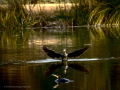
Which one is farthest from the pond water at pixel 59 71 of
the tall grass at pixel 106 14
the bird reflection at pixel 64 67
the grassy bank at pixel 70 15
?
the tall grass at pixel 106 14

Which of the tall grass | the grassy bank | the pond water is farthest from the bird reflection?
the tall grass

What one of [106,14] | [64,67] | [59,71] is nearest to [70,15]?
[106,14]

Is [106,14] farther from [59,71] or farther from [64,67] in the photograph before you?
[59,71]

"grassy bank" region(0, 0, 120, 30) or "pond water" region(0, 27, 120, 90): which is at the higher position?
"grassy bank" region(0, 0, 120, 30)

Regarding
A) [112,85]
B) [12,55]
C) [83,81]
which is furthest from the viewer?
[12,55]

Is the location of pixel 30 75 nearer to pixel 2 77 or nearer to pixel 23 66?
pixel 2 77

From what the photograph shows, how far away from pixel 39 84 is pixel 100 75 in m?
1.47

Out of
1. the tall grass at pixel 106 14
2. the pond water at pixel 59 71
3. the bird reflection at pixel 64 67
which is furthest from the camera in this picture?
the tall grass at pixel 106 14

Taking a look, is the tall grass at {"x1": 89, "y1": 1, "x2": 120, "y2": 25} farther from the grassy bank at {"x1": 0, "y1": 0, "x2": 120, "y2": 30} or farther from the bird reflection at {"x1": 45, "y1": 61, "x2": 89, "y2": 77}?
the bird reflection at {"x1": 45, "y1": 61, "x2": 89, "y2": 77}

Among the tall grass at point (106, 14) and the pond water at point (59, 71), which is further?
the tall grass at point (106, 14)

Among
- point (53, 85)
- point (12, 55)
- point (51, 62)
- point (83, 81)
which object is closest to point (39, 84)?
point (53, 85)

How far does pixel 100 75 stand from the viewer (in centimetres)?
825

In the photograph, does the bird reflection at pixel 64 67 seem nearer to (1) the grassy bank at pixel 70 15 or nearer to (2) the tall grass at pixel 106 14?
(1) the grassy bank at pixel 70 15

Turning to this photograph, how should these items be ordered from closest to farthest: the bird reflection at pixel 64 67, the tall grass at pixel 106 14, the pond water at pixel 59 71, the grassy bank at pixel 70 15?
the pond water at pixel 59 71 → the bird reflection at pixel 64 67 → the grassy bank at pixel 70 15 → the tall grass at pixel 106 14
